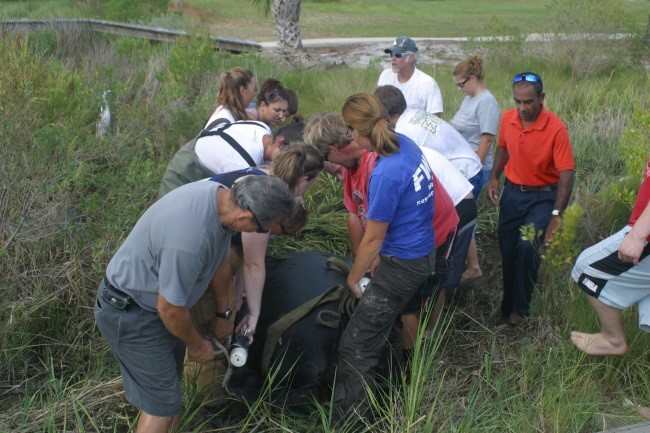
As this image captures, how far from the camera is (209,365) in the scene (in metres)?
4.32

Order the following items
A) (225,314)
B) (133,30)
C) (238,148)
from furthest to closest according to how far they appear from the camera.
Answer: (133,30)
(238,148)
(225,314)

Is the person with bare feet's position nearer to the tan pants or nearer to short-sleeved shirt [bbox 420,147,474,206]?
short-sleeved shirt [bbox 420,147,474,206]

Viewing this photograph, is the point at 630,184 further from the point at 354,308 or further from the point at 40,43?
the point at 40,43

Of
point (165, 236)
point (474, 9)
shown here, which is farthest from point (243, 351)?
point (474, 9)

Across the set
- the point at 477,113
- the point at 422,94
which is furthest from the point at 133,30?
the point at 477,113

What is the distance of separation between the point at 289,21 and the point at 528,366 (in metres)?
10.3

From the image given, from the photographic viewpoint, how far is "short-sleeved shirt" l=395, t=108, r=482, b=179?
16.6 feet

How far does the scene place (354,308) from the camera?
454 cm

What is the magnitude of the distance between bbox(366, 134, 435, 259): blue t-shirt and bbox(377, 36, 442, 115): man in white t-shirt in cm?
258

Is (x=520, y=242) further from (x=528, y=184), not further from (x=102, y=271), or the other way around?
(x=102, y=271)

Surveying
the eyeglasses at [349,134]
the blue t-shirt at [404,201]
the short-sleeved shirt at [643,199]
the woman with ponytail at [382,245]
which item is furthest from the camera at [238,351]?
the short-sleeved shirt at [643,199]

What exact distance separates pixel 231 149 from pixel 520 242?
6.57ft

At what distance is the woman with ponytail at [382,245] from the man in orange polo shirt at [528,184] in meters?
1.15

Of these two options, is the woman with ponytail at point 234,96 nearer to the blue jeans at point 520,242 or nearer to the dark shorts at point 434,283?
the dark shorts at point 434,283
